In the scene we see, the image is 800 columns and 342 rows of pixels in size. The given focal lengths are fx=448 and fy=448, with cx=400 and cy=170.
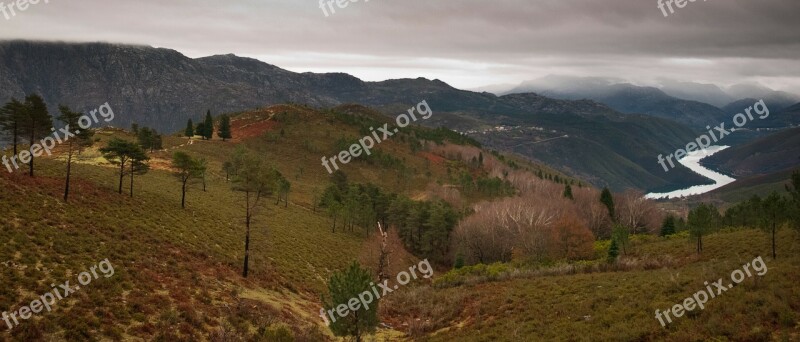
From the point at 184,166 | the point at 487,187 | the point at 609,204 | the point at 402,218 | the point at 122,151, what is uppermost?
the point at 122,151

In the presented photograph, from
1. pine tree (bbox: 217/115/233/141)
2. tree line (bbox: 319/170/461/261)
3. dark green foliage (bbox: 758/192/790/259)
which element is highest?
pine tree (bbox: 217/115/233/141)

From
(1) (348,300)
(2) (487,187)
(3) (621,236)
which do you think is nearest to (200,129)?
(2) (487,187)

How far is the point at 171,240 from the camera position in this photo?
40.6 m

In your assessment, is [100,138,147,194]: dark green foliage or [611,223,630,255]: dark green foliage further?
[611,223,630,255]: dark green foliage

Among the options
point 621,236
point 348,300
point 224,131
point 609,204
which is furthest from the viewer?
point 224,131

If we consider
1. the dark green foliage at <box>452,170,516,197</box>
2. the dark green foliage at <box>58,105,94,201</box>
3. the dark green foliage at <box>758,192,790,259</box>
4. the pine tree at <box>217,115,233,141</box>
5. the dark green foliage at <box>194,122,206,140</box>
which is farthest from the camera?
the dark green foliage at <box>452,170,516,197</box>

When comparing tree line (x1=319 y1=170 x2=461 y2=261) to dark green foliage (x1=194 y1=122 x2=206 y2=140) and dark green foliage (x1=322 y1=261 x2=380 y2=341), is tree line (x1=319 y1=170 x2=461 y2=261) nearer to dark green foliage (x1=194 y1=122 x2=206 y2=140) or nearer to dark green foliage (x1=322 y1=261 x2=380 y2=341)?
dark green foliage (x1=322 y1=261 x2=380 y2=341)

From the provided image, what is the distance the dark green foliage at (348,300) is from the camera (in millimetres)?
26547

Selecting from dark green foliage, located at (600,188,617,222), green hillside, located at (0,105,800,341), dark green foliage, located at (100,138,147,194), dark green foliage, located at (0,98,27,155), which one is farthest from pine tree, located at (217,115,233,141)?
dark green foliage, located at (600,188,617,222)

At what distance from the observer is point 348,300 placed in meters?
26.4

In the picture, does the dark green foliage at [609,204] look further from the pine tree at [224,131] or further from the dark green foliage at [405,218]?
the pine tree at [224,131]

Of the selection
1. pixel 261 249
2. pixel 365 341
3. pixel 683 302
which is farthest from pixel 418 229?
pixel 683 302

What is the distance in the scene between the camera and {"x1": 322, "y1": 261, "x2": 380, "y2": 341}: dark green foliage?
26547 mm

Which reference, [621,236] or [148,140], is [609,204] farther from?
[148,140]
